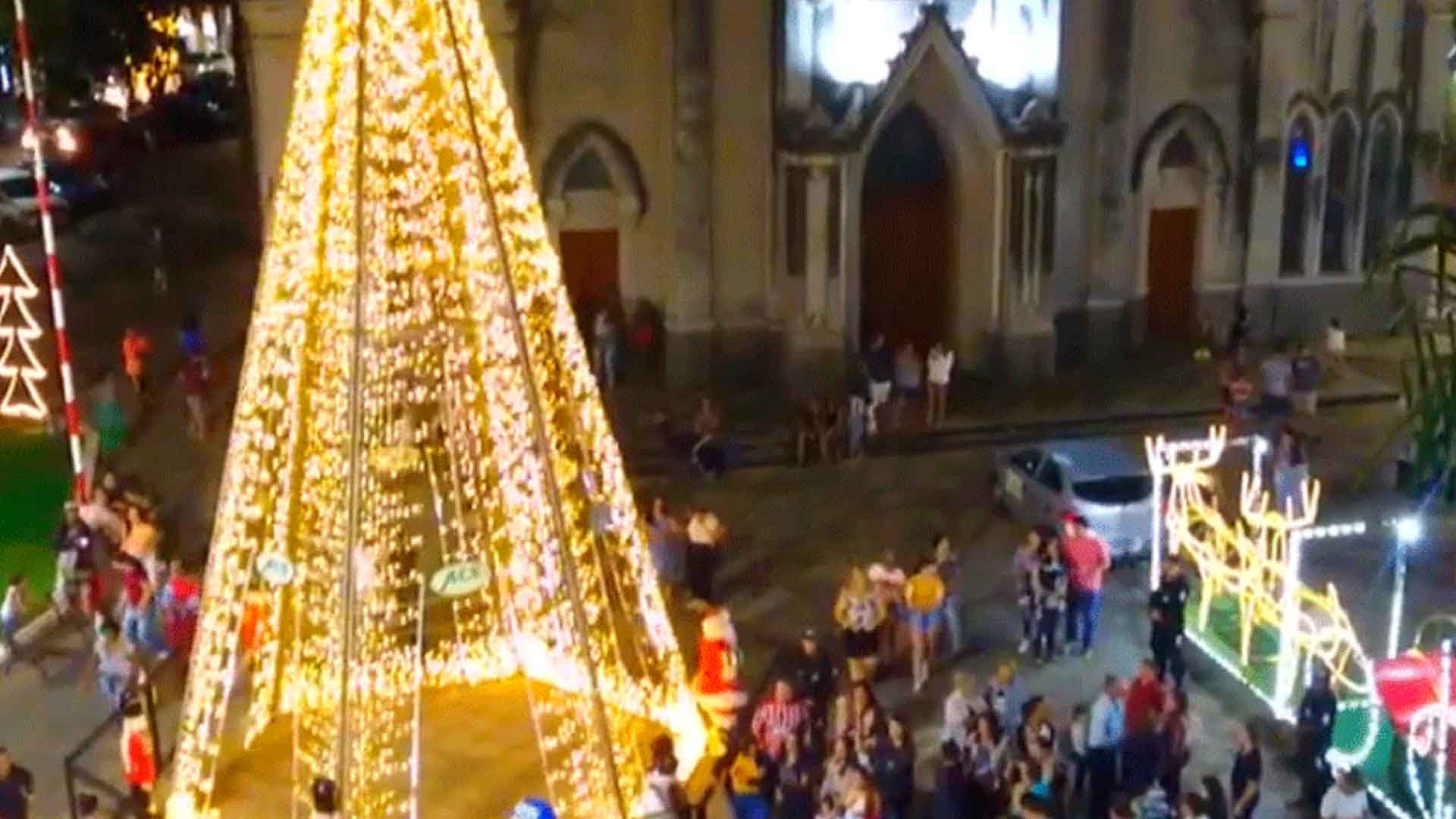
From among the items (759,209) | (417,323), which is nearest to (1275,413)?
(759,209)

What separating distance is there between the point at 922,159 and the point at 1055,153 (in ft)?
6.65

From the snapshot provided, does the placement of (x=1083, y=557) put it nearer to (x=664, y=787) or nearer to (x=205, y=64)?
(x=664, y=787)

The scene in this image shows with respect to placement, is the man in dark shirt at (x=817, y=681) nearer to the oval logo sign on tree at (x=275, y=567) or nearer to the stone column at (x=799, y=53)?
the oval logo sign on tree at (x=275, y=567)

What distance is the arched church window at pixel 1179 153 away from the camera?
32719mm

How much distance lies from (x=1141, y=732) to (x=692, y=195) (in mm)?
14548

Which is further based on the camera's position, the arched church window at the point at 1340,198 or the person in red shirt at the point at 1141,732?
the arched church window at the point at 1340,198

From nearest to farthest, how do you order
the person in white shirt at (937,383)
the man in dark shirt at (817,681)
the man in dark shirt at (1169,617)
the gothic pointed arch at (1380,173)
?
the man in dark shirt at (817,681)
the man in dark shirt at (1169,617)
the person in white shirt at (937,383)
the gothic pointed arch at (1380,173)

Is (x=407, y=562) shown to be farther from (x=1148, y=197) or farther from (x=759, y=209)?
(x=1148, y=197)

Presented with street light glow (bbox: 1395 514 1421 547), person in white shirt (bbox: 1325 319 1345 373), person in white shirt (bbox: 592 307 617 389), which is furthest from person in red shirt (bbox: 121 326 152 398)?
person in white shirt (bbox: 1325 319 1345 373)

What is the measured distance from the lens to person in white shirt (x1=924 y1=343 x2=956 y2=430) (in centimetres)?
2902

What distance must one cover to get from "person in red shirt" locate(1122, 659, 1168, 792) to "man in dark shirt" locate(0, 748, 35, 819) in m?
9.06

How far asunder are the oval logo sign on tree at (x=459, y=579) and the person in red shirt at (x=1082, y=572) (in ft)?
26.6

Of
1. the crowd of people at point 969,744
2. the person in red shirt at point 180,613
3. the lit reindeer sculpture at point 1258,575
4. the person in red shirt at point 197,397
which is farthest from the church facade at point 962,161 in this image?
the crowd of people at point 969,744

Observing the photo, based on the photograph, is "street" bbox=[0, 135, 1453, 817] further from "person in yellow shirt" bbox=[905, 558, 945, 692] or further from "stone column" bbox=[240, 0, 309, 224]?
"stone column" bbox=[240, 0, 309, 224]
